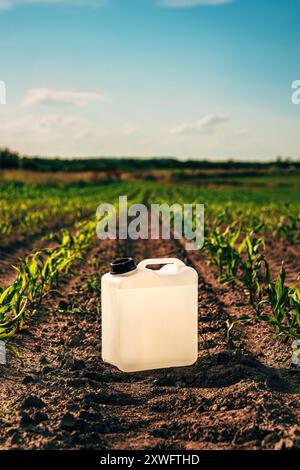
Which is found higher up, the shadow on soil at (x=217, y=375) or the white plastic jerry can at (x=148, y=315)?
the white plastic jerry can at (x=148, y=315)

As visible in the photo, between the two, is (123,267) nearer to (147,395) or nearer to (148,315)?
(148,315)

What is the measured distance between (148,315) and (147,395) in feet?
1.44

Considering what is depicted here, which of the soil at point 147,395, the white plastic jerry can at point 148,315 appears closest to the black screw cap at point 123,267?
the white plastic jerry can at point 148,315

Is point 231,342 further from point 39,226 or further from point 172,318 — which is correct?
point 39,226

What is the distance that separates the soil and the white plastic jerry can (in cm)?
14

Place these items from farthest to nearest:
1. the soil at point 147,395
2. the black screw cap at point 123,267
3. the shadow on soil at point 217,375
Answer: the shadow on soil at point 217,375
the black screw cap at point 123,267
the soil at point 147,395

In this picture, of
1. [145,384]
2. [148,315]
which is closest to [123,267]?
[148,315]

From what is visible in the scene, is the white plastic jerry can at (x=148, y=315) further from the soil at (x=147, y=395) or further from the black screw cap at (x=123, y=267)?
the soil at (x=147, y=395)

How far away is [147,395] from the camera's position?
3297 millimetres

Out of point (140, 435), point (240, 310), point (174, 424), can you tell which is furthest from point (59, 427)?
point (240, 310)

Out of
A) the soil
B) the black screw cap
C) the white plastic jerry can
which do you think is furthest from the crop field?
the black screw cap

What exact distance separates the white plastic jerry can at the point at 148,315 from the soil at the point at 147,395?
0.14 metres

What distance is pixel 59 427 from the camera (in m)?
2.78

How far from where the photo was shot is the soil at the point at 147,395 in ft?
8.87
